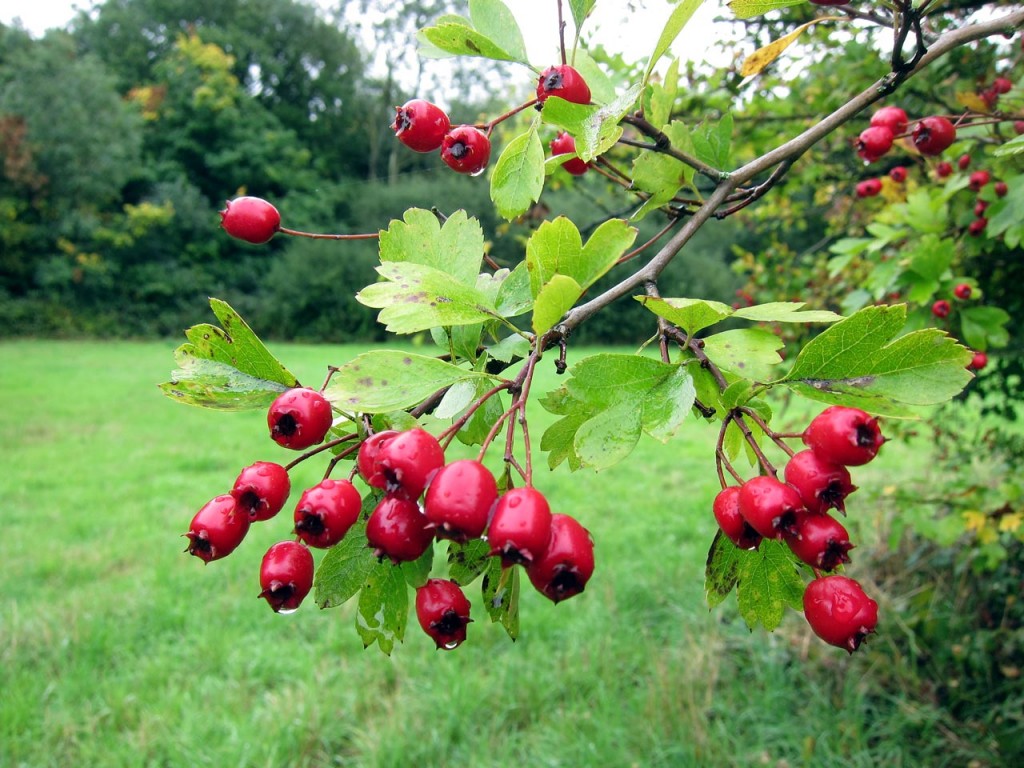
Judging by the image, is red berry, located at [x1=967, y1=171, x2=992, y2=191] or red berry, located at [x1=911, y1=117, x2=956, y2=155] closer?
red berry, located at [x1=911, y1=117, x2=956, y2=155]

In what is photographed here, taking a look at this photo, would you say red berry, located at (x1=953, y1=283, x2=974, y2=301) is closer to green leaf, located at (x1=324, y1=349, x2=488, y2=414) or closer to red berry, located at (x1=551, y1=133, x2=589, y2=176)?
red berry, located at (x1=551, y1=133, x2=589, y2=176)

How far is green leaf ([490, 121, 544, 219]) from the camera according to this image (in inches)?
32.9

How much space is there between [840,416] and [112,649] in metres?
3.69

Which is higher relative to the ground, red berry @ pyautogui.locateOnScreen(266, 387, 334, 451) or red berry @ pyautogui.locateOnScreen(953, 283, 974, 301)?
red berry @ pyautogui.locateOnScreen(266, 387, 334, 451)

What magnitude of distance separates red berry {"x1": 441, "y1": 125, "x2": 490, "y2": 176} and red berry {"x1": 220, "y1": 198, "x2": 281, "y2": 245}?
244 mm

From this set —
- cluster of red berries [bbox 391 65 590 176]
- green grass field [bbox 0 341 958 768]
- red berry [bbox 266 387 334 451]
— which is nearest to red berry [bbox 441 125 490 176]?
cluster of red berries [bbox 391 65 590 176]

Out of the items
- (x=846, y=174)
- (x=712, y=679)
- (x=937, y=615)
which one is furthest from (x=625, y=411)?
(x=937, y=615)

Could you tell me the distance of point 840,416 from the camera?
0.64 metres

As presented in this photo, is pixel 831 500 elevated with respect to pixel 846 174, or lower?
lower

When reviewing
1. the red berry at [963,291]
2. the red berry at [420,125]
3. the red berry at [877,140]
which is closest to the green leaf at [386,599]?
the red berry at [420,125]

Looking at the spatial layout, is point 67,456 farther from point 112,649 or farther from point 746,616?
point 746,616

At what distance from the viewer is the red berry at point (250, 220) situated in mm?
965

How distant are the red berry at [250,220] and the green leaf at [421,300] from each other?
0.33m

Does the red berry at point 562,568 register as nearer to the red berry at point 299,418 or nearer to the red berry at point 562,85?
the red berry at point 299,418
